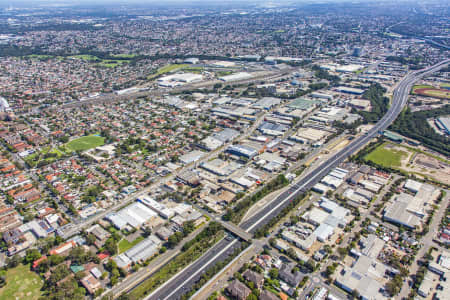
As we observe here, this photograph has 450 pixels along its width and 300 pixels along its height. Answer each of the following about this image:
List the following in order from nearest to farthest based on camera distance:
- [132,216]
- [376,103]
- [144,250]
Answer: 1. [144,250]
2. [132,216]
3. [376,103]

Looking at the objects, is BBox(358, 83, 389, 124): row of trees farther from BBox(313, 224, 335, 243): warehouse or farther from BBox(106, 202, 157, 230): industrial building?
BBox(106, 202, 157, 230): industrial building

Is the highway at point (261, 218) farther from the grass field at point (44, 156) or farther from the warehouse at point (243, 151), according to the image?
the grass field at point (44, 156)

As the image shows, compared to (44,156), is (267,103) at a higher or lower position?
higher

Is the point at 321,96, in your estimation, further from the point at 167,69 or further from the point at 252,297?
the point at 252,297

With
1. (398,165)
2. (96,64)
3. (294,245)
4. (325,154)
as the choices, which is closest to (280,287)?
(294,245)

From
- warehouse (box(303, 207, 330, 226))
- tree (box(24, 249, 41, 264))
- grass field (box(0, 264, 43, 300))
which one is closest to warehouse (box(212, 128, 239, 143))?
warehouse (box(303, 207, 330, 226))

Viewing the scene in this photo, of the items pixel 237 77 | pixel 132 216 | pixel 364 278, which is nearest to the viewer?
pixel 364 278

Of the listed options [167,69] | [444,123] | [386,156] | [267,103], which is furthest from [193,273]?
[167,69]

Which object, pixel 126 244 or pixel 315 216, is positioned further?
pixel 315 216
